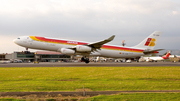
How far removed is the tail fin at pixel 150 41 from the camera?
4581 centimetres

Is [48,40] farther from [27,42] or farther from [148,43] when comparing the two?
[148,43]

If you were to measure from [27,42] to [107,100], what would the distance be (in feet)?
104

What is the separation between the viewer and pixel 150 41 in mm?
46000

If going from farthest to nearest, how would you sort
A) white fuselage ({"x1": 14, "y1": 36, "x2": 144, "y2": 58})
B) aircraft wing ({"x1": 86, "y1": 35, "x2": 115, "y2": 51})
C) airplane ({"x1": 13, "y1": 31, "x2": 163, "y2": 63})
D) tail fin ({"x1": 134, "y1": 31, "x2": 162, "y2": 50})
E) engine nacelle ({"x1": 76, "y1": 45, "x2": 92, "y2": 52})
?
tail fin ({"x1": 134, "y1": 31, "x2": 162, "y2": 50}) < white fuselage ({"x1": 14, "y1": 36, "x2": 144, "y2": 58}) < airplane ({"x1": 13, "y1": 31, "x2": 163, "y2": 63}) < aircraft wing ({"x1": 86, "y1": 35, "x2": 115, "y2": 51}) < engine nacelle ({"x1": 76, "y1": 45, "x2": 92, "y2": 52})

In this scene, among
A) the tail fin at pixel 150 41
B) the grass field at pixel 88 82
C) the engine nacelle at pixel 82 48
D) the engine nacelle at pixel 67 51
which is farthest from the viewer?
the tail fin at pixel 150 41

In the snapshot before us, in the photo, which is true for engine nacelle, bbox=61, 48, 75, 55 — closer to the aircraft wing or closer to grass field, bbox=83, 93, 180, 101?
the aircraft wing

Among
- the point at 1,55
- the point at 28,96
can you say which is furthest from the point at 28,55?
the point at 28,96

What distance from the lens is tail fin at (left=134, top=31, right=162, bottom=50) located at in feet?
150

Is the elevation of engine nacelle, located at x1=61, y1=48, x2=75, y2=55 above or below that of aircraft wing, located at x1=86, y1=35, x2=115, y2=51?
below

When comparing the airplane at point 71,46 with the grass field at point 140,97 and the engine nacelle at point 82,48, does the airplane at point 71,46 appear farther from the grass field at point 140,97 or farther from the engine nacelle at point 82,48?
the grass field at point 140,97

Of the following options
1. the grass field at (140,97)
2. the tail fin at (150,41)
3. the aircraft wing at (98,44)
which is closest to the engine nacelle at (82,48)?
the aircraft wing at (98,44)

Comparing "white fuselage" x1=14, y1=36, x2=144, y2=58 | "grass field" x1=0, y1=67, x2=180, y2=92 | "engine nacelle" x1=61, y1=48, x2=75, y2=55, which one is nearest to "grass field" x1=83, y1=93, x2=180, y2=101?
"grass field" x1=0, y1=67, x2=180, y2=92

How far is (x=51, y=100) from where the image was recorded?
8805 millimetres

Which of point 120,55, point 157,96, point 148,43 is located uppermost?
point 148,43
